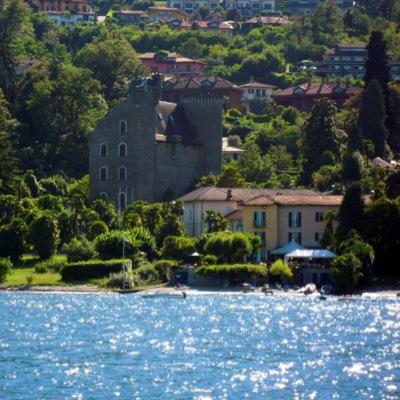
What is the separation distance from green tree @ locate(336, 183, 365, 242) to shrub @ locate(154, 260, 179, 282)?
32.8 ft

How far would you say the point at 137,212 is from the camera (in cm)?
12962

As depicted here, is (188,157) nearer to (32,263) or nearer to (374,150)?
(374,150)

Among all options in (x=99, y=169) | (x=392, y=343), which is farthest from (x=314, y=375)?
(x=99, y=169)

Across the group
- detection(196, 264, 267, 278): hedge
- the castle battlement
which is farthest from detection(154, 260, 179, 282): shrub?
the castle battlement

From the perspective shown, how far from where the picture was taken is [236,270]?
11506cm

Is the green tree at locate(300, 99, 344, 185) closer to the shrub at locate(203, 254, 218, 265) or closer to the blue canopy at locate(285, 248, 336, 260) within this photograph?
the blue canopy at locate(285, 248, 336, 260)

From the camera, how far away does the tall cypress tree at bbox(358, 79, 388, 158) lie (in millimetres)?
143375

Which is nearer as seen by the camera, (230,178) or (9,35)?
(230,178)

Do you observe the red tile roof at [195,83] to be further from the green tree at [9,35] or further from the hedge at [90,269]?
the hedge at [90,269]

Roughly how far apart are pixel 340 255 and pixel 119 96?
6173cm

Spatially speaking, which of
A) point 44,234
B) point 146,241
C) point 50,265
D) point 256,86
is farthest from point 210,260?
point 256,86

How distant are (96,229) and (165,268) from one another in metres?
8.83

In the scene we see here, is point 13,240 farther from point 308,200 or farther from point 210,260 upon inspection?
point 308,200

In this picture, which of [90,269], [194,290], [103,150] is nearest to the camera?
[194,290]
